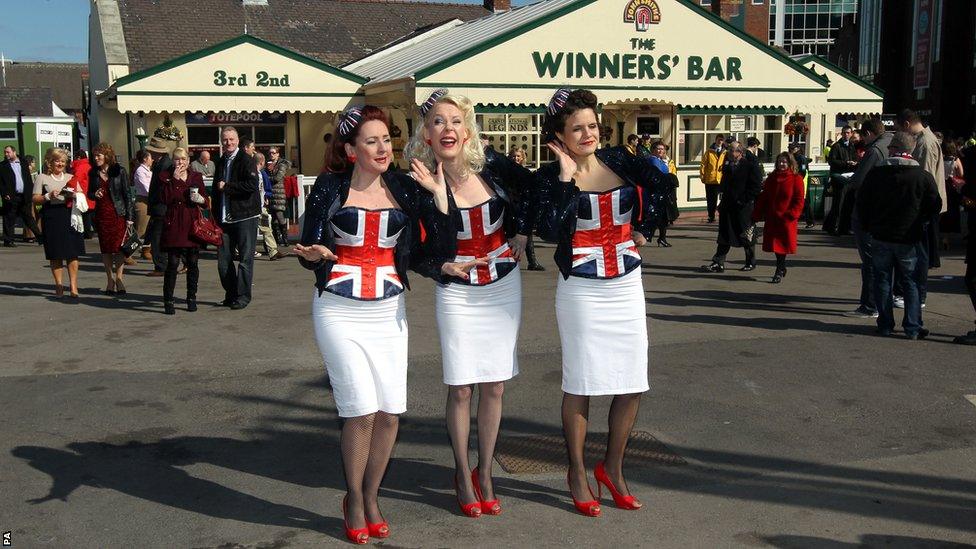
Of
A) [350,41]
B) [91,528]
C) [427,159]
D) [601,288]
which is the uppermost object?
[350,41]

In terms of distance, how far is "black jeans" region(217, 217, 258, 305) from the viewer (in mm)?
10109

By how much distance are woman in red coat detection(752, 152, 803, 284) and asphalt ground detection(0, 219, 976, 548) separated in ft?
6.50

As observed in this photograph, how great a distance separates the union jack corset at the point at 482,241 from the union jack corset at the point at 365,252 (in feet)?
1.00

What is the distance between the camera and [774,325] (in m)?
8.94

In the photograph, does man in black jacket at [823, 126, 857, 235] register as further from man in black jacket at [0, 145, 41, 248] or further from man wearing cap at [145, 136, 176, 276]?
man in black jacket at [0, 145, 41, 248]

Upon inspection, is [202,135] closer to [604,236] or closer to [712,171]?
[712,171]

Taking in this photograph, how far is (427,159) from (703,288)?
744 cm

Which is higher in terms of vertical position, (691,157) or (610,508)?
(691,157)

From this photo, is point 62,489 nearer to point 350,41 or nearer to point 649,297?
point 649,297

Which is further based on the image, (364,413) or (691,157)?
(691,157)

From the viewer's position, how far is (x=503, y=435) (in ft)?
18.7

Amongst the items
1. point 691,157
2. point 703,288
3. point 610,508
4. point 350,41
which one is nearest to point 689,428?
point 610,508

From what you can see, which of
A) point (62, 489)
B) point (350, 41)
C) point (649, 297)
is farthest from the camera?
point (350, 41)

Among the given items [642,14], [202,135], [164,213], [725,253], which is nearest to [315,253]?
[164,213]
